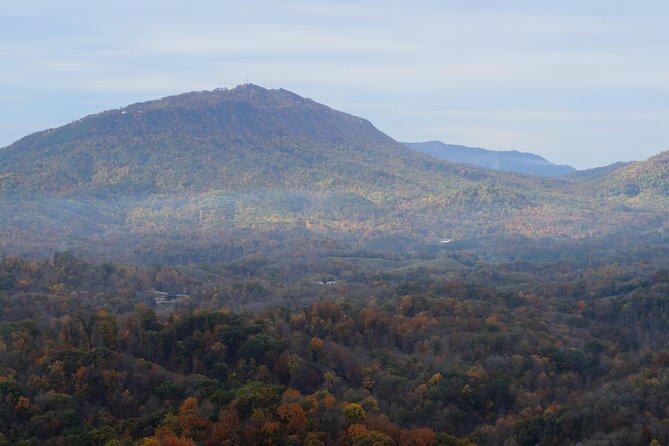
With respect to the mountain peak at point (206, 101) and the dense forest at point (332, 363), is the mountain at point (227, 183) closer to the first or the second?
the mountain peak at point (206, 101)

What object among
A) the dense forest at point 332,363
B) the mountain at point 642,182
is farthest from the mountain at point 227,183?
the dense forest at point 332,363

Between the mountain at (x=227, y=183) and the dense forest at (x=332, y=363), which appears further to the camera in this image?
the mountain at (x=227, y=183)

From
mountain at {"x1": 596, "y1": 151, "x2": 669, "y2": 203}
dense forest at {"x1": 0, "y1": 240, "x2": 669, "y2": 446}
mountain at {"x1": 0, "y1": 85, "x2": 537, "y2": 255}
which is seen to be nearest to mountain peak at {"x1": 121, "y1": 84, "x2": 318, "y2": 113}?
mountain at {"x1": 0, "y1": 85, "x2": 537, "y2": 255}

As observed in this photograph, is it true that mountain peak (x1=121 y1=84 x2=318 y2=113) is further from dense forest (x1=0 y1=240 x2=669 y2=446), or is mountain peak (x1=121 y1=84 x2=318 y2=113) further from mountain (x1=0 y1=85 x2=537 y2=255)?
dense forest (x1=0 y1=240 x2=669 y2=446)

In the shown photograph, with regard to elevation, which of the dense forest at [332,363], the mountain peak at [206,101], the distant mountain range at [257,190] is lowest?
the dense forest at [332,363]

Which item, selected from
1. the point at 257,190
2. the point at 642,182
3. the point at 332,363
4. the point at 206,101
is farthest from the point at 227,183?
the point at 332,363

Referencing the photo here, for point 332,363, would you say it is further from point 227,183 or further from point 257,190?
point 227,183
